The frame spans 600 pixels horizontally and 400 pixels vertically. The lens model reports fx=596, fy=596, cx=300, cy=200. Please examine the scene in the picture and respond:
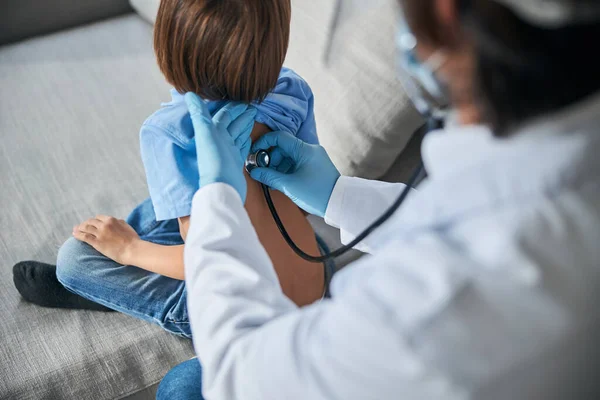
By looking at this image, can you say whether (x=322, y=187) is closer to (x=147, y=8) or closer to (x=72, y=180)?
(x=72, y=180)

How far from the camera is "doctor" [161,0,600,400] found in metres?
0.52

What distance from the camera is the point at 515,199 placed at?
1.78ft

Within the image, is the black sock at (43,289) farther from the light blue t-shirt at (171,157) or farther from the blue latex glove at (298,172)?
the blue latex glove at (298,172)

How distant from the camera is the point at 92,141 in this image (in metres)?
1.52

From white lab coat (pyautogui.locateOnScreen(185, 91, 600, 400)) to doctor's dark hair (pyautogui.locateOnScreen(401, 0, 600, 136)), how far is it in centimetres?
2

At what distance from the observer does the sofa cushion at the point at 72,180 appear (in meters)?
1.10

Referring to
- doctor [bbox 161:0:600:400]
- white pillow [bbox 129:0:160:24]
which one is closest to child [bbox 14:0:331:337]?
doctor [bbox 161:0:600:400]

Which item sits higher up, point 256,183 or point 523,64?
point 523,64

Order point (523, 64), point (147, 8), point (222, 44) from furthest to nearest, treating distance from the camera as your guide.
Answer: point (147, 8)
point (222, 44)
point (523, 64)

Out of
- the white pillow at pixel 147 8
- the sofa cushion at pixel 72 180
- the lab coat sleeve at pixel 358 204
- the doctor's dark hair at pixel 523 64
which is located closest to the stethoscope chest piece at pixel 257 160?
the lab coat sleeve at pixel 358 204

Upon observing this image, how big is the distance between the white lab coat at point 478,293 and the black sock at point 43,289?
0.69 metres

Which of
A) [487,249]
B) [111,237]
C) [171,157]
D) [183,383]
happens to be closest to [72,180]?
[111,237]

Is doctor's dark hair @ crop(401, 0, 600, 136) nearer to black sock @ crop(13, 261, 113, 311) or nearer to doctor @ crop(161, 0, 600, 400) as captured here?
doctor @ crop(161, 0, 600, 400)

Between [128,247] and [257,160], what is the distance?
0.32 meters
